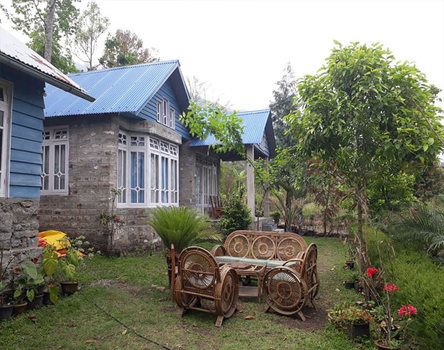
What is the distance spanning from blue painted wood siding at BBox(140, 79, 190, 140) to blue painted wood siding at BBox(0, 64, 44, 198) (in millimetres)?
4070

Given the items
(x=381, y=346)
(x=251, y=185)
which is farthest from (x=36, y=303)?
(x=251, y=185)

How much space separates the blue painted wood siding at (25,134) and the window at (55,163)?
3.73 meters

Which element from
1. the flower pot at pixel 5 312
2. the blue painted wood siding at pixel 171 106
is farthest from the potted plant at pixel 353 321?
the blue painted wood siding at pixel 171 106

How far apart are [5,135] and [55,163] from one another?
173 inches

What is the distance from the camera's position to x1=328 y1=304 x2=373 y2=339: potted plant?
12.5 feet

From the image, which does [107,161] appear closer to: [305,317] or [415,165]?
[305,317]

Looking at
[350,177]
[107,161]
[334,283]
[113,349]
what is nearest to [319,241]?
[334,283]

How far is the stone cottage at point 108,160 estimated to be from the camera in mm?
8602

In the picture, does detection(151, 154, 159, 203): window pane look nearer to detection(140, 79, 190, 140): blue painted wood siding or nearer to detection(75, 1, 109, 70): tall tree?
detection(140, 79, 190, 140): blue painted wood siding

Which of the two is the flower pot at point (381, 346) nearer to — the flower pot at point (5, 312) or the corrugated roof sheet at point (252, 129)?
the flower pot at point (5, 312)

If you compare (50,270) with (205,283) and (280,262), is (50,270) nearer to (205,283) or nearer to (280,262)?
(205,283)

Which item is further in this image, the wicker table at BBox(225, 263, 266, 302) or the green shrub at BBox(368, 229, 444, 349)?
the wicker table at BBox(225, 263, 266, 302)

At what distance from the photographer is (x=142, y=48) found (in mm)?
24172

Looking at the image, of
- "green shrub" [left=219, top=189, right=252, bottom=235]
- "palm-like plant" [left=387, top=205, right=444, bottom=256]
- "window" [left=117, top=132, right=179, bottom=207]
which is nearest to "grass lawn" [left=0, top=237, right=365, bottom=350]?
"palm-like plant" [left=387, top=205, right=444, bottom=256]
